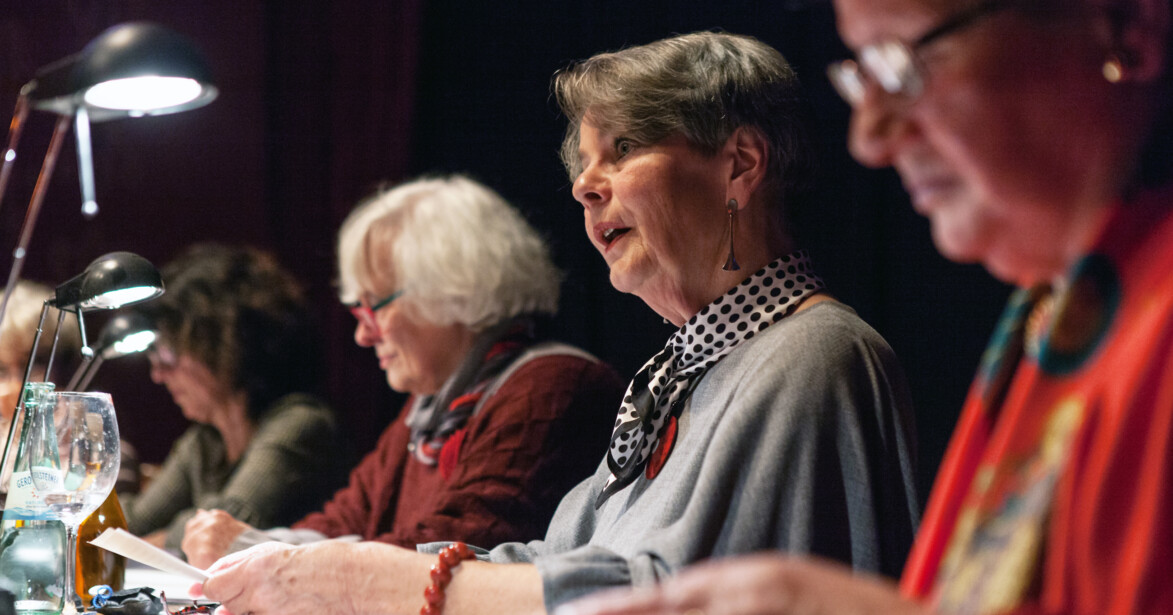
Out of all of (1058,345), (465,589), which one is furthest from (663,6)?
(1058,345)

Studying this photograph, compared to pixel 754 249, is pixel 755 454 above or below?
below

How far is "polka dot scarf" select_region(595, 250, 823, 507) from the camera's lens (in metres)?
1.49

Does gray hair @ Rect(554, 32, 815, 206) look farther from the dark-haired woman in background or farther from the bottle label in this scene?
the dark-haired woman in background

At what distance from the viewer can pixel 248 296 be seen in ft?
10.6

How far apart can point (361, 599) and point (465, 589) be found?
0.15m

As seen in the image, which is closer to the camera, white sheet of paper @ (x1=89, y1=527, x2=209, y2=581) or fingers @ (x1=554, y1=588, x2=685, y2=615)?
fingers @ (x1=554, y1=588, x2=685, y2=615)

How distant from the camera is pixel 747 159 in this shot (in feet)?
5.14

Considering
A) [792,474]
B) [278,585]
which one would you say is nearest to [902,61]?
[792,474]

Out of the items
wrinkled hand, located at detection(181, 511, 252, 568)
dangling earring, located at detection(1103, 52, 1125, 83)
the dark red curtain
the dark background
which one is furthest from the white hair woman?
dangling earring, located at detection(1103, 52, 1125, 83)

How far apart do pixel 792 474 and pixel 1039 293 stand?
48 cm

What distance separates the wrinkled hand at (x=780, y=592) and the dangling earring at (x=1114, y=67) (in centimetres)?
35

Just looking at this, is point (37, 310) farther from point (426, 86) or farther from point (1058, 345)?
point (1058, 345)

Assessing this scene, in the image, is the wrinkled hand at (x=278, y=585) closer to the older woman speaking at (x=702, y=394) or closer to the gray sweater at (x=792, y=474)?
the older woman speaking at (x=702, y=394)

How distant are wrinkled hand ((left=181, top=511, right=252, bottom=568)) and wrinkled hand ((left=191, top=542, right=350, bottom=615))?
2.27ft
